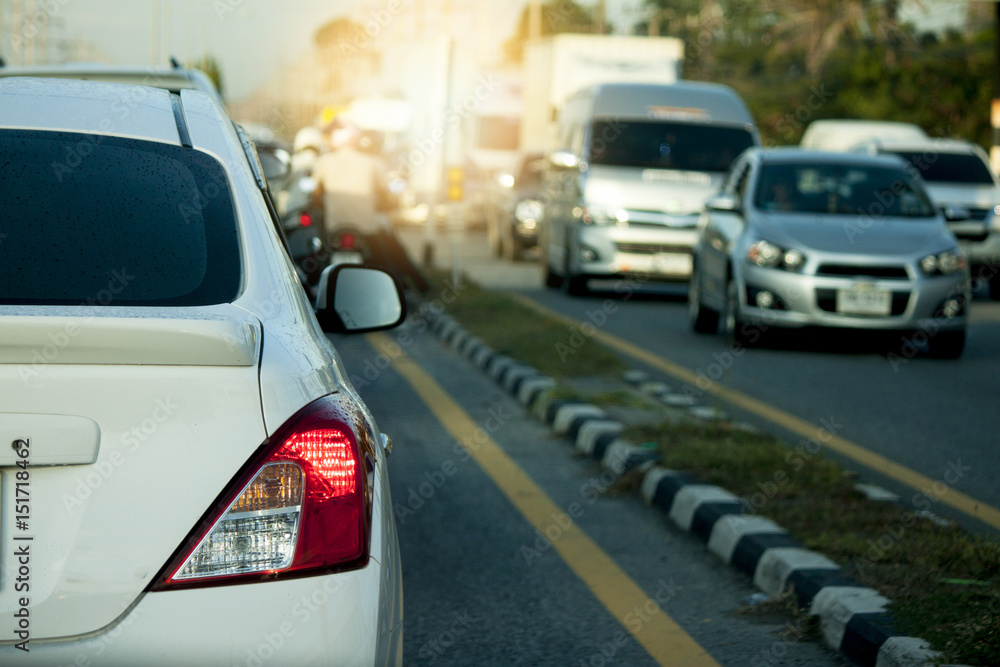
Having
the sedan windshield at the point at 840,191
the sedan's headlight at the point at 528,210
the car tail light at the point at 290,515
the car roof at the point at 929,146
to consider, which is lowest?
the sedan's headlight at the point at 528,210

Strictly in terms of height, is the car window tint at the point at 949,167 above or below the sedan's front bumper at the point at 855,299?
above

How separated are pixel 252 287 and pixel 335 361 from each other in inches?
9.3

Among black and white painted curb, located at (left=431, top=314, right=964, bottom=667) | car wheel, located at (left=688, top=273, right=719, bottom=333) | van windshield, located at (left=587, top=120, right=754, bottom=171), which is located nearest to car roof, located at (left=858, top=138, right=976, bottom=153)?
van windshield, located at (left=587, top=120, right=754, bottom=171)

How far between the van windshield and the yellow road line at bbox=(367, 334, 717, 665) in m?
8.74

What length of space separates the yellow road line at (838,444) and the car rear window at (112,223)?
153 inches

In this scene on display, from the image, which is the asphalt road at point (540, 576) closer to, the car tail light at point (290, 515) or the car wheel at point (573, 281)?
the car tail light at point (290, 515)

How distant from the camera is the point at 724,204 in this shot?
12.2m

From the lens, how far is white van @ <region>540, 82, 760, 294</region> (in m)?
16.2

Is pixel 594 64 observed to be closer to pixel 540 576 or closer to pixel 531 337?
pixel 531 337

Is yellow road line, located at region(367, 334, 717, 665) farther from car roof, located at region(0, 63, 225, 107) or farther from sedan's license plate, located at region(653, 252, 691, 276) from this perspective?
sedan's license plate, located at region(653, 252, 691, 276)

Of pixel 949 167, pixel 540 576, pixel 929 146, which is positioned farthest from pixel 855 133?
pixel 540 576

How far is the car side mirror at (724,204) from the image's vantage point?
39.9 feet

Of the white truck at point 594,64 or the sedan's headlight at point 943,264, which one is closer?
the sedan's headlight at point 943,264

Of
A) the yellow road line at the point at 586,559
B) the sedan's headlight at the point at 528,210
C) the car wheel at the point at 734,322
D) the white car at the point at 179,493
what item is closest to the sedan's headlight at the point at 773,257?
the car wheel at the point at 734,322
